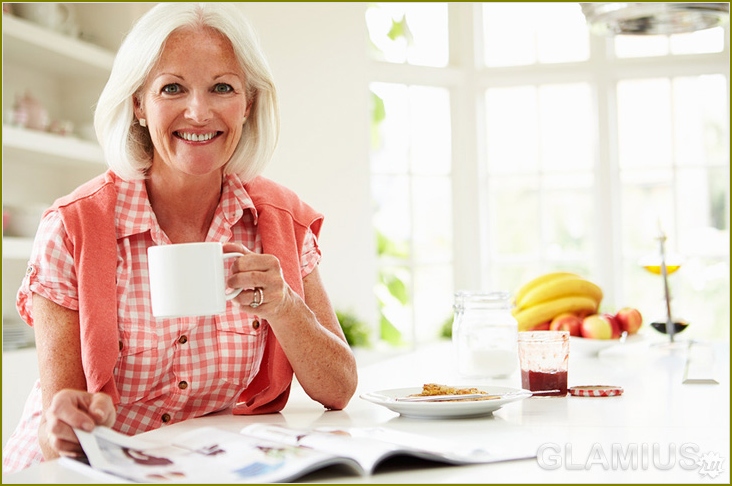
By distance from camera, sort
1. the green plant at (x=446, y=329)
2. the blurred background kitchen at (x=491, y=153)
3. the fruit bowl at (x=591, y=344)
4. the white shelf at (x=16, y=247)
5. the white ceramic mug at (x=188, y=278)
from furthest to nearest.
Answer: the green plant at (x=446, y=329) → the blurred background kitchen at (x=491, y=153) → the white shelf at (x=16, y=247) → the fruit bowl at (x=591, y=344) → the white ceramic mug at (x=188, y=278)

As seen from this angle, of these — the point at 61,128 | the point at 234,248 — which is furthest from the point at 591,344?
the point at 61,128

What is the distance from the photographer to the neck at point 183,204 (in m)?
1.64

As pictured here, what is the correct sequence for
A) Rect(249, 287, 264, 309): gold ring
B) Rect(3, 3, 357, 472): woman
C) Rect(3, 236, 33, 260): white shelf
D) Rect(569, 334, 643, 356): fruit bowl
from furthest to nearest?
Rect(3, 236, 33, 260): white shelf → Rect(569, 334, 643, 356): fruit bowl → Rect(3, 3, 357, 472): woman → Rect(249, 287, 264, 309): gold ring

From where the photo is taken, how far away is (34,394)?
5.25ft

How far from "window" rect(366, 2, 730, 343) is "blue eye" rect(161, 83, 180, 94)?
13.2 ft

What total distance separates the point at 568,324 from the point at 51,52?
2.49 metres

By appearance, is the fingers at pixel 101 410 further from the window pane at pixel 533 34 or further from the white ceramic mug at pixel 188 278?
the window pane at pixel 533 34

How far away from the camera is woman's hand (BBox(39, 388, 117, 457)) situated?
1.09 meters

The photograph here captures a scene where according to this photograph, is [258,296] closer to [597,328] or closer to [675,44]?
[597,328]

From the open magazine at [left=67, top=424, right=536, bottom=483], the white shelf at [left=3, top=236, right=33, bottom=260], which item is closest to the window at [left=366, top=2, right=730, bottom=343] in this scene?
the white shelf at [left=3, top=236, right=33, bottom=260]

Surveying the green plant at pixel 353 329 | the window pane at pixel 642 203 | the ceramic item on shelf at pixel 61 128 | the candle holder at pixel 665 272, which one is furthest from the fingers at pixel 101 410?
the window pane at pixel 642 203

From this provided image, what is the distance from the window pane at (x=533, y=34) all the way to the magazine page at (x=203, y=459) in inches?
198

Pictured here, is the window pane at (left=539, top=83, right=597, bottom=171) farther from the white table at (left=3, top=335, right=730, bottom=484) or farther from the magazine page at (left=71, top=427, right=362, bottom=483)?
the magazine page at (left=71, top=427, right=362, bottom=483)

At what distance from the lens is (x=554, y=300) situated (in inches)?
93.4
